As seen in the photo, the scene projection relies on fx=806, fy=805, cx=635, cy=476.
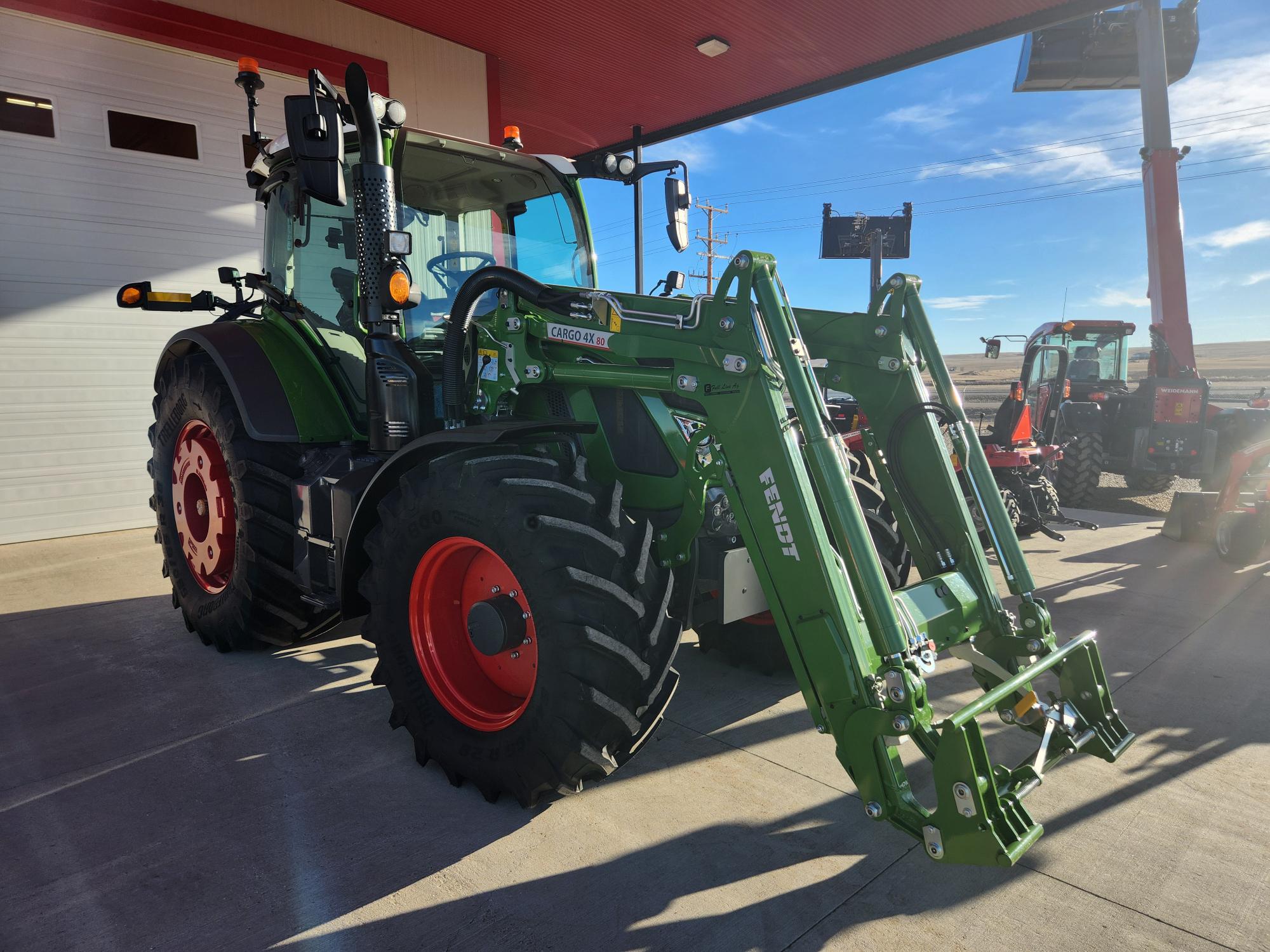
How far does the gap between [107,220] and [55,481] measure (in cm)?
236

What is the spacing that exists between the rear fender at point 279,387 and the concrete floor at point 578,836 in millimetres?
1169

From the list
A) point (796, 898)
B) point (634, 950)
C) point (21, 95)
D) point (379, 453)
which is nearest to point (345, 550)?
point (379, 453)

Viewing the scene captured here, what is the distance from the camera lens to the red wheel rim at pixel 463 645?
278 cm

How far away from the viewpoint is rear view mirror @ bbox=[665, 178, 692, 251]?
369 centimetres

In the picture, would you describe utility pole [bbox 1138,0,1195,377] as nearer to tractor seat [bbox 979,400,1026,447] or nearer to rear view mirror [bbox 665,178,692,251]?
Answer: tractor seat [bbox 979,400,1026,447]

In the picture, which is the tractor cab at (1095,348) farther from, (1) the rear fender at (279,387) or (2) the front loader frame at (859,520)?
(1) the rear fender at (279,387)

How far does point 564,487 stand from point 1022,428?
18.5 ft

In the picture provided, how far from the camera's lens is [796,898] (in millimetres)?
2184

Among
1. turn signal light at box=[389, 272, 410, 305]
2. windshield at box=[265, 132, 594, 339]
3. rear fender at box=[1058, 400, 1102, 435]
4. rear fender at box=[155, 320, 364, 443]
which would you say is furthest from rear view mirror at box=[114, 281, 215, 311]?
rear fender at box=[1058, 400, 1102, 435]

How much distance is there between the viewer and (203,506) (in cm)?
425

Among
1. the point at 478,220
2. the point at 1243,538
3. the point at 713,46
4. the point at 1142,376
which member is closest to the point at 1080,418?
the point at 1243,538

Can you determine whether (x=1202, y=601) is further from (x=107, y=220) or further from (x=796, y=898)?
(x=107, y=220)

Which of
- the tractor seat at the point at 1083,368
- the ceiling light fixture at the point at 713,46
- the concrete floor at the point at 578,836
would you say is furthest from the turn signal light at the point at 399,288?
the tractor seat at the point at 1083,368

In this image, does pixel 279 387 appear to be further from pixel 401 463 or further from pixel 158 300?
pixel 401 463
